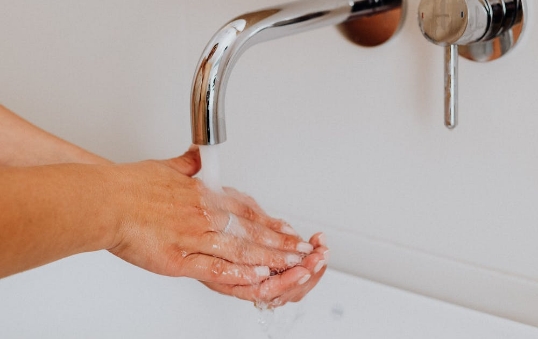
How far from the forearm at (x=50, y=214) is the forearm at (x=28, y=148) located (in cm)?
20

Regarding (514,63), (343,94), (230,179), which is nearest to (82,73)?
(230,179)

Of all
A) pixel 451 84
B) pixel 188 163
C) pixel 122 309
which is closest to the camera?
pixel 451 84

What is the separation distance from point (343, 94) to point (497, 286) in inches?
11.4

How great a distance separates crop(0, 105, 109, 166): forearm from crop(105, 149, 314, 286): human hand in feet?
0.47

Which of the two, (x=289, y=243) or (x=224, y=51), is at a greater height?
(x=224, y=51)

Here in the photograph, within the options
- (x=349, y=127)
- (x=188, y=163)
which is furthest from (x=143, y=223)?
(x=349, y=127)

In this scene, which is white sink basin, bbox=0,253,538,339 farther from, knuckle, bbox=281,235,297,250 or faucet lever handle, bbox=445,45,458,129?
faucet lever handle, bbox=445,45,458,129

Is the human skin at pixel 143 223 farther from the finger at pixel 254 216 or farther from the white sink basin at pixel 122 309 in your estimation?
the white sink basin at pixel 122 309

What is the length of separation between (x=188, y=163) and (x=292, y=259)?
0.17 meters

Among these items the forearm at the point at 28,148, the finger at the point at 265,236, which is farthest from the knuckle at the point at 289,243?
the forearm at the point at 28,148

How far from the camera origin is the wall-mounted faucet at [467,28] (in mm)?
665

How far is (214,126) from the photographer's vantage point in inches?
26.0

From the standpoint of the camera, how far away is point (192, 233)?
735 millimetres

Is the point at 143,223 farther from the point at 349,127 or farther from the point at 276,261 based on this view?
the point at 349,127
